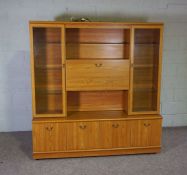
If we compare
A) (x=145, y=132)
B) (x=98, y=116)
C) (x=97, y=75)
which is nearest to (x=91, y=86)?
(x=97, y=75)

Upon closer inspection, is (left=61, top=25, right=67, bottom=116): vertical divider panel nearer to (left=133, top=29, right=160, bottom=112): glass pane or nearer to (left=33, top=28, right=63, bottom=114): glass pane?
(left=33, top=28, right=63, bottom=114): glass pane

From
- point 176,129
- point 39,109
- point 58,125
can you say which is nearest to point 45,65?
point 39,109

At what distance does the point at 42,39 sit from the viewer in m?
3.34

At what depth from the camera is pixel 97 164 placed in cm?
315

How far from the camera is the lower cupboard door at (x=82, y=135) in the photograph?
3262 millimetres

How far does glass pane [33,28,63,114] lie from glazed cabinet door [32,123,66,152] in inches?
8.8

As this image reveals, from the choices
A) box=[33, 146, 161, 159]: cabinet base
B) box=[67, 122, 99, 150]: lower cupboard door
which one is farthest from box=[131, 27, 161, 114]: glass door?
box=[67, 122, 99, 150]: lower cupboard door

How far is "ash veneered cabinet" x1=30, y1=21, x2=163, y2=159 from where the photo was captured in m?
3.24

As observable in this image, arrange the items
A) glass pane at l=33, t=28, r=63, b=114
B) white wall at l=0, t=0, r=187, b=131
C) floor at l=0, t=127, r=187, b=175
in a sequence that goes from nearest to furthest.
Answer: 1. floor at l=0, t=127, r=187, b=175
2. glass pane at l=33, t=28, r=63, b=114
3. white wall at l=0, t=0, r=187, b=131

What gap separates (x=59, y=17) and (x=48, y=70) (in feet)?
3.31

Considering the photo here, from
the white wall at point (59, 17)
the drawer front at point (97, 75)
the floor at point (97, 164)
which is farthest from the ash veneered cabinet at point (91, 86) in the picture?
the white wall at point (59, 17)

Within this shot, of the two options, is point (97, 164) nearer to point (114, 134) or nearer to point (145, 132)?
point (114, 134)

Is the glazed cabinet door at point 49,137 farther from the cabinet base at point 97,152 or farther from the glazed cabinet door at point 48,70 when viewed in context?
the glazed cabinet door at point 48,70

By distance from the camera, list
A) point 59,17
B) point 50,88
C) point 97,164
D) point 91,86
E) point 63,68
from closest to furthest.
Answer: point 97,164 → point 63,68 → point 91,86 → point 50,88 → point 59,17
